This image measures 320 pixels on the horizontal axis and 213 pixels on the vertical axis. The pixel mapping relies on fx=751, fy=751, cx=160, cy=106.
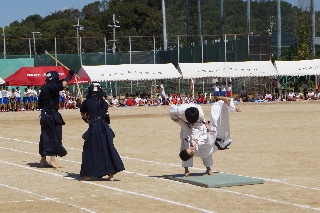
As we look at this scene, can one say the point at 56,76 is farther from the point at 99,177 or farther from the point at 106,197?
the point at 106,197

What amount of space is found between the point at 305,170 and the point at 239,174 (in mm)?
1397

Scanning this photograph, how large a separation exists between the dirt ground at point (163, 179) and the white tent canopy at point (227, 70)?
24125mm

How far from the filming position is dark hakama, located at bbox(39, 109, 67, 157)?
51.6ft

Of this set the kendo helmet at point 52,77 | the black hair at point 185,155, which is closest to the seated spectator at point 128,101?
the kendo helmet at point 52,77

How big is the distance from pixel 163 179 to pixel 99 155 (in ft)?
4.10

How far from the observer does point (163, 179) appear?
1369 cm

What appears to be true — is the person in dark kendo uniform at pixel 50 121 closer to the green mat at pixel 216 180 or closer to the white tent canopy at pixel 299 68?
the green mat at pixel 216 180

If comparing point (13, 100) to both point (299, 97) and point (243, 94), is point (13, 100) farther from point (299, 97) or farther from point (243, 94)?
point (299, 97)

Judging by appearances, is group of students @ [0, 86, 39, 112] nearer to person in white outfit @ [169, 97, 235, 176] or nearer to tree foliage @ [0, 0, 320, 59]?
person in white outfit @ [169, 97, 235, 176]

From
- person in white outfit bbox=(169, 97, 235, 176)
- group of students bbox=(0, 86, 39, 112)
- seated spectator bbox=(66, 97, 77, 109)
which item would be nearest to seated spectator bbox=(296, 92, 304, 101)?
seated spectator bbox=(66, 97, 77, 109)

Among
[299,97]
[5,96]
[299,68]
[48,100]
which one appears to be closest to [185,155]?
[48,100]

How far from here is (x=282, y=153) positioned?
18000 millimetres

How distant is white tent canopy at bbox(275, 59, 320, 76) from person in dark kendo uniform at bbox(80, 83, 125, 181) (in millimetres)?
37294

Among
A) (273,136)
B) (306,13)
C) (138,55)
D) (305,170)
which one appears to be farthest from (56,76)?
(306,13)
